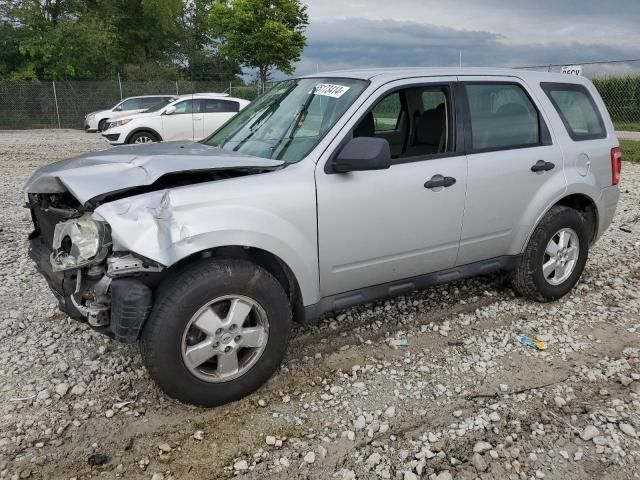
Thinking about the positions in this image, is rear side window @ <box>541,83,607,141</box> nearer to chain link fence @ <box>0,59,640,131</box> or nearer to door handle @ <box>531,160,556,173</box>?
door handle @ <box>531,160,556,173</box>

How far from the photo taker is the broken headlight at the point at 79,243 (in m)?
2.65

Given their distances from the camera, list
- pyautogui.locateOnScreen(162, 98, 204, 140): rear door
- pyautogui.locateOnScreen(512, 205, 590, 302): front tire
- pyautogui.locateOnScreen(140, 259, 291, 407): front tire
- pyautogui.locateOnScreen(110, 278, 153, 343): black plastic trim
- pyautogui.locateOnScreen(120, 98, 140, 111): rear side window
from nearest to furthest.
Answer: pyautogui.locateOnScreen(110, 278, 153, 343): black plastic trim → pyautogui.locateOnScreen(140, 259, 291, 407): front tire → pyautogui.locateOnScreen(512, 205, 590, 302): front tire → pyautogui.locateOnScreen(162, 98, 204, 140): rear door → pyautogui.locateOnScreen(120, 98, 140, 111): rear side window

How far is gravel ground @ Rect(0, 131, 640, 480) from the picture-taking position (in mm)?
2570

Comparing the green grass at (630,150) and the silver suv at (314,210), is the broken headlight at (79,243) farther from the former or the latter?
the green grass at (630,150)

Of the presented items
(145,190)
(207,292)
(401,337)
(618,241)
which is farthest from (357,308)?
(618,241)

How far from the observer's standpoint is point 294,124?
11.5 ft

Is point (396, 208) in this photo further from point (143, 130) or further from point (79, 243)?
point (143, 130)

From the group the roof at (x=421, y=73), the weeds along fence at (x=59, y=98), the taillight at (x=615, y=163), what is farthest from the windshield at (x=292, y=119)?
the weeds along fence at (x=59, y=98)

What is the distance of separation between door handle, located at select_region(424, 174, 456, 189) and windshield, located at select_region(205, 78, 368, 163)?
751mm

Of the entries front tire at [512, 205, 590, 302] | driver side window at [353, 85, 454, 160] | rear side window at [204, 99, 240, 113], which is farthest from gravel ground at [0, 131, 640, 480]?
rear side window at [204, 99, 240, 113]

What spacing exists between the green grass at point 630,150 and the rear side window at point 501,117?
34.4ft

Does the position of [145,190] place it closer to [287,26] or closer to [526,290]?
[526,290]

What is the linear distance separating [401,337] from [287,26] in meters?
35.0

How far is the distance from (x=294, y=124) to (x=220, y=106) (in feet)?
40.9
